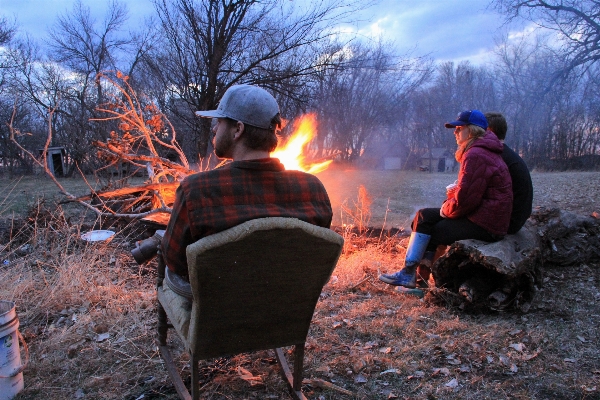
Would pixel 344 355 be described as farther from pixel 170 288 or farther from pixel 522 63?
pixel 522 63

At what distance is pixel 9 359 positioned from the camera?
8.64ft

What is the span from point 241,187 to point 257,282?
0.46 m

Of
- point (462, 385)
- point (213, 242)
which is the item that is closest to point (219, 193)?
point (213, 242)

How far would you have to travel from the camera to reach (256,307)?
7.00ft

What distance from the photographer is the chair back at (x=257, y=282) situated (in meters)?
1.81

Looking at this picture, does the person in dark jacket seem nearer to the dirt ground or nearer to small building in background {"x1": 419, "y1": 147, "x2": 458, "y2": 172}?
the dirt ground

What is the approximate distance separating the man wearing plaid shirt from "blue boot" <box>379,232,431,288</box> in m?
2.28

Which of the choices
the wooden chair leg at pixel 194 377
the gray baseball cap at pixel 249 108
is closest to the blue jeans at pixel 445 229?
the gray baseball cap at pixel 249 108

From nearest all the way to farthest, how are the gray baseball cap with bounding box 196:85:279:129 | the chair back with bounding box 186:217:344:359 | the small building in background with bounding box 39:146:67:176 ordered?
the chair back with bounding box 186:217:344:359 → the gray baseball cap with bounding box 196:85:279:129 → the small building in background with bounding box 39:146:67:176

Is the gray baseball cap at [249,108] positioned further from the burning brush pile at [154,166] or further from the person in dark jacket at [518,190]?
the person in dark jacket at [518,190]

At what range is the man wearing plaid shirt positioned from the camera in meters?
1.92

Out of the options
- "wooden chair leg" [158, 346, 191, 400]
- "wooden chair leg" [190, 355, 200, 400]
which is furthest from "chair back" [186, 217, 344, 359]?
"wooden chair leg" [158, 346, 191, 400]

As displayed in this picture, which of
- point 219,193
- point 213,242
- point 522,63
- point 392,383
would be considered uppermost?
point 522,63

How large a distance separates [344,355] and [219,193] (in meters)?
1.87
